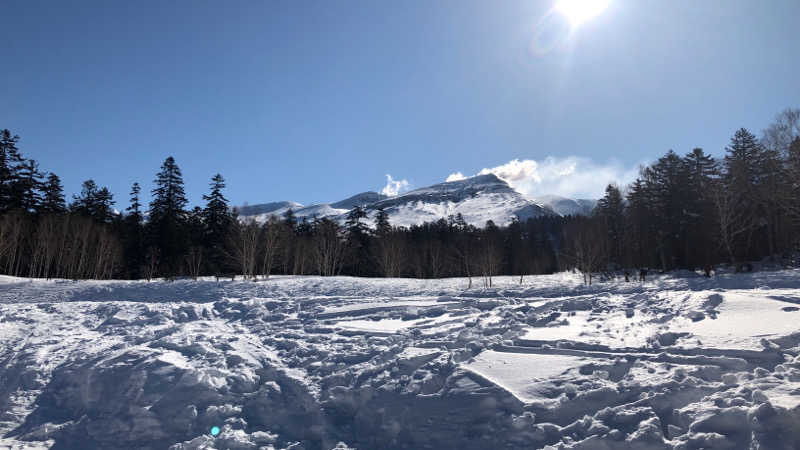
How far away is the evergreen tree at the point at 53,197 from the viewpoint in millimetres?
36062

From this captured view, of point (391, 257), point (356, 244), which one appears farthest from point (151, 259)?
point (391, 257)

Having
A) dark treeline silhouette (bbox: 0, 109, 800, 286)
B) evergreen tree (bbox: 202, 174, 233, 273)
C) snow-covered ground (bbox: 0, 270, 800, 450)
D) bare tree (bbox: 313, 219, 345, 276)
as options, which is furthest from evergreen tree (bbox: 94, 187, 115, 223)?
snow-covered ground (bbox: 0, 270, 800, 450)

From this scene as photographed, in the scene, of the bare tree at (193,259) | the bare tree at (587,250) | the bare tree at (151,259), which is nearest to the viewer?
the bare tree at (587,250)

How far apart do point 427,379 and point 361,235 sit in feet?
130

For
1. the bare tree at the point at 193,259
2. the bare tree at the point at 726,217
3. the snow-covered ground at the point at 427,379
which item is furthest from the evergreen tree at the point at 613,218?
the bare tree at the point at 193,259

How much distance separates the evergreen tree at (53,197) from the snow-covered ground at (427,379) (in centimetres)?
3395

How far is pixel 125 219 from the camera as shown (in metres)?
40.3

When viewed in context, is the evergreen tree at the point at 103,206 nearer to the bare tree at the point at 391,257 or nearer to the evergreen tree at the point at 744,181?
the bare tree at the point at 391,257

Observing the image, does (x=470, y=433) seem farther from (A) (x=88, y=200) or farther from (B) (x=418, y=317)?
(A) (x=88, y=200)

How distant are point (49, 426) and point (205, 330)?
3.64 m

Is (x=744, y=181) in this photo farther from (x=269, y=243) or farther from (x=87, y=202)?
(x=87, y=202)

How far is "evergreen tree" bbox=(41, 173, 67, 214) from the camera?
36.1 meters

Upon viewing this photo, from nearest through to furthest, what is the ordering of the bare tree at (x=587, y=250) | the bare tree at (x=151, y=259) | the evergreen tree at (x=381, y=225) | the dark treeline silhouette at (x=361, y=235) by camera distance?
the bare tree at (x=587, y=250) < the dark treeline silhouette at (x=361, y=235) < the bare tree at (x=151, y=259) < the evergreen tree at (x=381, y=225)

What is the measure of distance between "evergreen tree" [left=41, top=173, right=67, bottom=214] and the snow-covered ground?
1337 inches
